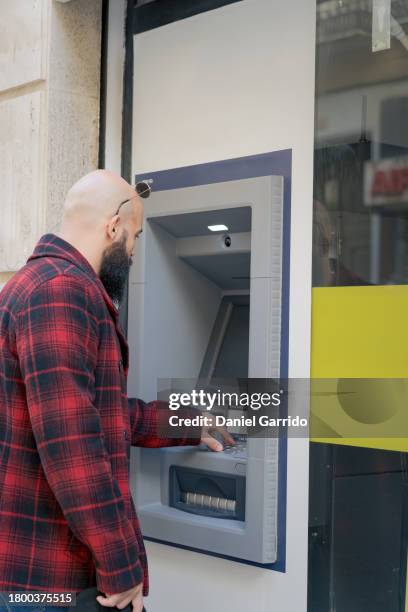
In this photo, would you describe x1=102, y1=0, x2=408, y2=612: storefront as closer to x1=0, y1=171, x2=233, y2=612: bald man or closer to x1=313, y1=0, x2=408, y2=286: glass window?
x1=313, y1=0, x2=408, y2=286: glass window

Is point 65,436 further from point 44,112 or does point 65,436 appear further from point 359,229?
point 44,112

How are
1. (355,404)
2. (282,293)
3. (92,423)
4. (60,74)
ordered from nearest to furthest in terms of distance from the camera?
(92,423) → (355,404) → (282,293) → (60,74)

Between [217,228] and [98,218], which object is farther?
[217,228]

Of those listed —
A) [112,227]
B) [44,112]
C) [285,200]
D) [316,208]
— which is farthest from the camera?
[44,112]

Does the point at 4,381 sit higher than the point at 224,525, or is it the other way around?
the point at 4,381

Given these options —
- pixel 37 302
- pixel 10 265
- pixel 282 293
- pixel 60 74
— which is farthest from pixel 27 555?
pixel 60 74

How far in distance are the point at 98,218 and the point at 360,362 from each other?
94cm

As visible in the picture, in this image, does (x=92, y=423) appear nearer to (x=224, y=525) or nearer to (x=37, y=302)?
(x=37, y=302)

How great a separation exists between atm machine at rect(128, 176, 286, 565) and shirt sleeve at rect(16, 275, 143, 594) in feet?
3.05

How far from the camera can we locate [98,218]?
219 centimetres

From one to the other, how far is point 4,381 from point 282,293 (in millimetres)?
1123

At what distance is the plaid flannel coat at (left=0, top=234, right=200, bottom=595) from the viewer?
187cm

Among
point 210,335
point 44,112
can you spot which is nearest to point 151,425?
point 210,335

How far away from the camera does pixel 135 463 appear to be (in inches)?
124
